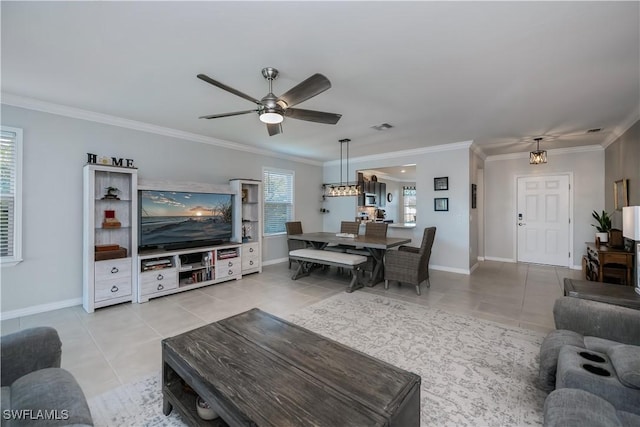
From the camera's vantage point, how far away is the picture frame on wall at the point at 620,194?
409cm

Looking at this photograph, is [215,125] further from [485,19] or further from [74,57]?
[485,19]

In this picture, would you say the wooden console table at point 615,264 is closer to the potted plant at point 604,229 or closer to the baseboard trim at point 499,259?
the potted plant at point 604,229

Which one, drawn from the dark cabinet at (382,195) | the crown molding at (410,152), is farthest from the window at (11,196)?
the dark cabinet at (382,195)

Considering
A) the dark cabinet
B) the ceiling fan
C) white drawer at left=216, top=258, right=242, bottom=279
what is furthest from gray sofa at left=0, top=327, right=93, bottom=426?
the dark cabinet

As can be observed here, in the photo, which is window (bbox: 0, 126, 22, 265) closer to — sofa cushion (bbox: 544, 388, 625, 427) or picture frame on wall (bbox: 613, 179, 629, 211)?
sofa cushion (bbox: 544, 388, 625, 427)

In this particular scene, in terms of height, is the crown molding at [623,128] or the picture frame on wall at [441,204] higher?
the crown molding at [623,128]

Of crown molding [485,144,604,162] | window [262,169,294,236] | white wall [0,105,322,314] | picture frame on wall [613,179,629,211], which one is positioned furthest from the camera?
window [262,169,294,236]

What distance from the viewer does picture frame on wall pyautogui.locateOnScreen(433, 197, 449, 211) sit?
18.6ft

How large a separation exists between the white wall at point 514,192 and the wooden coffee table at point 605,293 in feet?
12.7

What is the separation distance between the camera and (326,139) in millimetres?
5156

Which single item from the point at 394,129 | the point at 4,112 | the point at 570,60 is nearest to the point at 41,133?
the point at 4,112

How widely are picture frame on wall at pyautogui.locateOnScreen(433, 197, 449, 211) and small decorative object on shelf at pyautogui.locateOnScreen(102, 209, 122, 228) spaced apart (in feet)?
18.3

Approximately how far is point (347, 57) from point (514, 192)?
5.97 metres

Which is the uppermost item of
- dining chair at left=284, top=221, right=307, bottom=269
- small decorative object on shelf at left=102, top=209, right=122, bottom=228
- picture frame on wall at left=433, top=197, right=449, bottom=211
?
picture frame on wall at left=433, top=197, right=449, bottom=211
